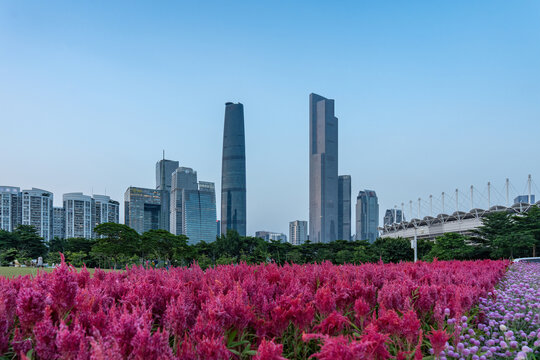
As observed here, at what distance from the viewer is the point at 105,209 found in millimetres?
139000

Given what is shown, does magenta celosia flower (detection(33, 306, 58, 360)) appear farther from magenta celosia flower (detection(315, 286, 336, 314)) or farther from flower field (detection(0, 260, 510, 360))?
magenta celosia flower (detection(315, 286, 336, 314))

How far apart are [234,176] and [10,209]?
306ft

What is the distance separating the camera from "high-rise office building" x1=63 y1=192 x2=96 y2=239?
420 feet

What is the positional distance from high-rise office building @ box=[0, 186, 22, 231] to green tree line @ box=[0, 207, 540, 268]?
259ft

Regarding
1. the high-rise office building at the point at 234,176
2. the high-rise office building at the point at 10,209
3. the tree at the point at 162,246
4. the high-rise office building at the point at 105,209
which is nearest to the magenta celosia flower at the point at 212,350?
the tree at the point at 162,246

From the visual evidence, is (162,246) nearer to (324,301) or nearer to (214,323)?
(324,301)

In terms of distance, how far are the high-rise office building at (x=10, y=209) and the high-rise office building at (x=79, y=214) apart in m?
20.1

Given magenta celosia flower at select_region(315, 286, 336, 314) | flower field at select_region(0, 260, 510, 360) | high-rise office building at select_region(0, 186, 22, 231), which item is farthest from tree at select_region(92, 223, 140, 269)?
high-rise office building at select_region(0, 186, 22, 231)

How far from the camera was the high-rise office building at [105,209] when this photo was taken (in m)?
137

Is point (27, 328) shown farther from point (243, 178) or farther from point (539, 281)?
point (243, 178)

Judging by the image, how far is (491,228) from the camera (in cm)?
3628

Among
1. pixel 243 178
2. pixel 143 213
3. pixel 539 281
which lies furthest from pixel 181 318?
pixel 143 213

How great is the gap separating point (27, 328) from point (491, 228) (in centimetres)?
→ 4091

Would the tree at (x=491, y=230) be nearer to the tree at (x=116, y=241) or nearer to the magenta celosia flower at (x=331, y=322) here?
the tree at (x=116, y=241)
